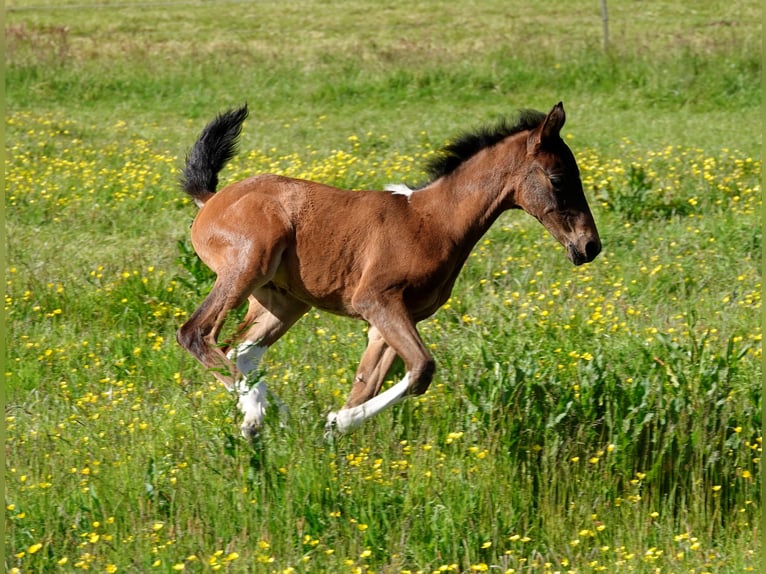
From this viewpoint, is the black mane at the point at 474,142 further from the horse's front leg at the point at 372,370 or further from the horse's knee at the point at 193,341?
the horse's knee at the point at 193,341

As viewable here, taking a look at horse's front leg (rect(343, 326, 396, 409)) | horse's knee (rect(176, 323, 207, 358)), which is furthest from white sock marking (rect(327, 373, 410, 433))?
horse's knee (rect(176, 323, 207, 358))

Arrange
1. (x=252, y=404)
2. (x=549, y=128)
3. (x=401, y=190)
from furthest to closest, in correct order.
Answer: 1. (x=401, y=190)
2. (x=549, y=128)
3. (x=252, y=404)

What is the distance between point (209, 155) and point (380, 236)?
4.35ft

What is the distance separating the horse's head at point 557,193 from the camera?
602 cm

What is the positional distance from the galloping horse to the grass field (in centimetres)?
38

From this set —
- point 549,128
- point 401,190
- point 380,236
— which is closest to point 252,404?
point 380,236

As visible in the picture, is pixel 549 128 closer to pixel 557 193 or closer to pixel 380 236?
pixel 557 193

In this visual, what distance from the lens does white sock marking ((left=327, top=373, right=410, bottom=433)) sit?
5.68 m

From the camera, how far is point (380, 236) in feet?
19.9

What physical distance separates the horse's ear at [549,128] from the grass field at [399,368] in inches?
42.8

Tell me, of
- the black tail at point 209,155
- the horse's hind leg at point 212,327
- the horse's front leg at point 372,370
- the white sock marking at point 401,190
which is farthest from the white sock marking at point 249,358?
the white sock marking at point 401,190

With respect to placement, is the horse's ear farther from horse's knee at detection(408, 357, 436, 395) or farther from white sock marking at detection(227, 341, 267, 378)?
white sock marking at detection(227, 341, 267, 378)

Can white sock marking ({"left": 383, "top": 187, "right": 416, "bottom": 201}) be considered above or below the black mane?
below

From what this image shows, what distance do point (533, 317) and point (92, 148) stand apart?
633 cm
